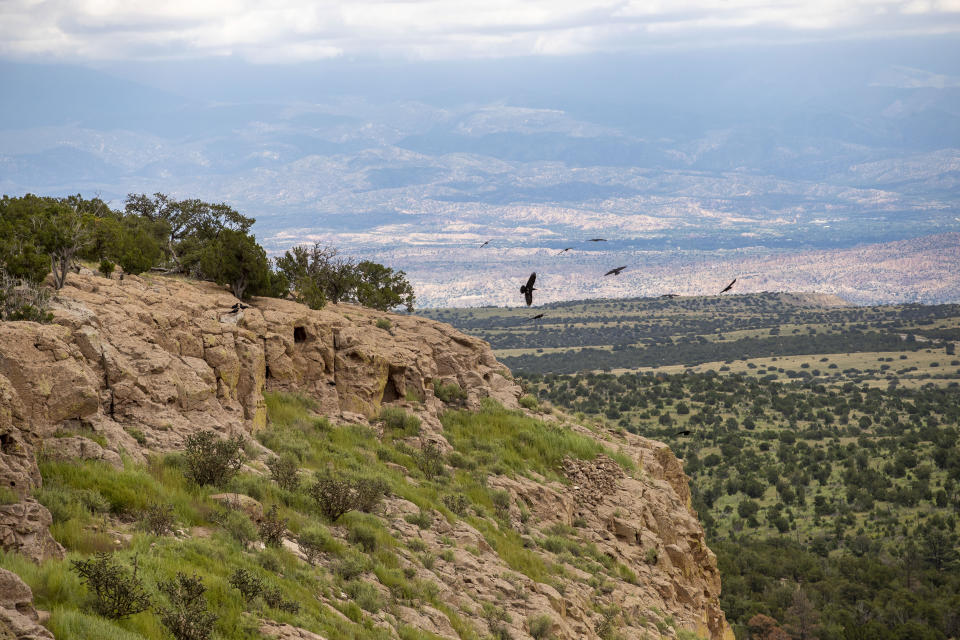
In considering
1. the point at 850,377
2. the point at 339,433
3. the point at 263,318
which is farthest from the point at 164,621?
the point at 850,377

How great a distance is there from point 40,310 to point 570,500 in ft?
37.8

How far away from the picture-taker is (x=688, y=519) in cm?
2392

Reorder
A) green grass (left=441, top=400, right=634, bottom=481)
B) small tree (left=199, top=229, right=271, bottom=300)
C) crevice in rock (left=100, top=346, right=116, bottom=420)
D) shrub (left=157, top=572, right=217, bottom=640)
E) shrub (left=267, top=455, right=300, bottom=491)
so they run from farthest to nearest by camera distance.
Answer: small tree (left=199, top=229, right=271, bottom=300) < green grass (left=441, top=400, right=634, bottom=481) < shrub (left=267, top=455, right=300, bottom=491) < crevice in rock (left=100, top=346, right=116, bottom=420) < shrub (left=157, top=572, right=217, bottom=640)

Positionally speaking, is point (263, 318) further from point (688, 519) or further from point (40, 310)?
point (688, 519)

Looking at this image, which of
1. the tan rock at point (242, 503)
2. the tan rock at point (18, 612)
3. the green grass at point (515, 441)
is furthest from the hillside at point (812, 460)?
the tan rock at point (18, 612)

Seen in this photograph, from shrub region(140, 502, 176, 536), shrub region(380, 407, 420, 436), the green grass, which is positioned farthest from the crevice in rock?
the green grass

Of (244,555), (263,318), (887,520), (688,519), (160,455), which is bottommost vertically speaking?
(887,520)

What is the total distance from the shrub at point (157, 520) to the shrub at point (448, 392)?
1209 centimetres

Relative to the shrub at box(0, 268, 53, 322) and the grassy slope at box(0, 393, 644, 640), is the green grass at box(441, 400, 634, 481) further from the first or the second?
the shrub at box(0, 268, 53, 322)

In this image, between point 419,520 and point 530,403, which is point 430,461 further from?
point 530,403

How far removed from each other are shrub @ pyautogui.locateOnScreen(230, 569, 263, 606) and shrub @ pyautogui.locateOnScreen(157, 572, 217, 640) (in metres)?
0.52

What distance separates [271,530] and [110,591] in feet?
11.9

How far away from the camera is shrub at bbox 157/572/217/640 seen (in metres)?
9.88

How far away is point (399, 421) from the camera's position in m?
21.4
